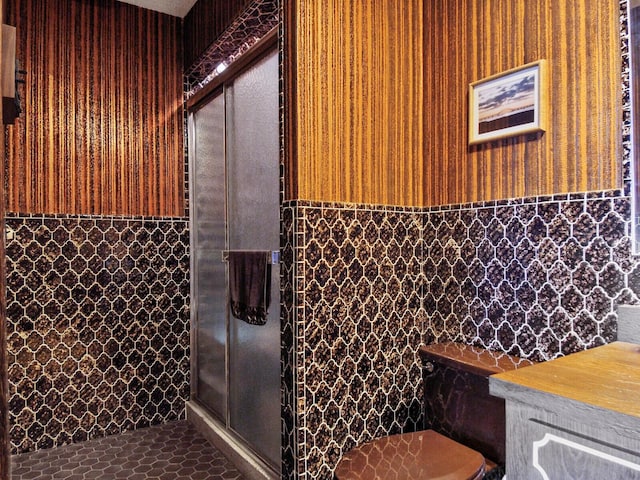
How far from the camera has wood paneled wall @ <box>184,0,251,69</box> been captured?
8.01 feet

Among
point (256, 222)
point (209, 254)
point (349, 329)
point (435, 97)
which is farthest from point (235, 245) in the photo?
point (435, 97)

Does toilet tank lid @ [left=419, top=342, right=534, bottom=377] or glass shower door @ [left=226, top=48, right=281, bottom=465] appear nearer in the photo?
toilet tank lid @ [left=419, top=342, right=534, bottom=377]

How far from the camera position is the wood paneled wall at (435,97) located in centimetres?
157

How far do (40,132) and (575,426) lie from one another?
9.60ft

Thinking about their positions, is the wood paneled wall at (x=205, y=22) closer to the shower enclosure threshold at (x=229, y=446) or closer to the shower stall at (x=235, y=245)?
the shower stall at (x=235, y=245)

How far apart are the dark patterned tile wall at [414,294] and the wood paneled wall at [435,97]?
105 mm

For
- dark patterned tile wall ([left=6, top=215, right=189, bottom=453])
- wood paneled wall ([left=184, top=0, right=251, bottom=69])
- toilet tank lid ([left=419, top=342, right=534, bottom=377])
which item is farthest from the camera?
dark patterned tile wall ([left=6, top=215, right=189, bottom=453])

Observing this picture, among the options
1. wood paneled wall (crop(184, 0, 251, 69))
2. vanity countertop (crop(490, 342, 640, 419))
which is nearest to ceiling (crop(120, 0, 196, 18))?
wood paneled wall (crop(184, 0, 251, 69))

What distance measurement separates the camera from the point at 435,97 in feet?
6.91

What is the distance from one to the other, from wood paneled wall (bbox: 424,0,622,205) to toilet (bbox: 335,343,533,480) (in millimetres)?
667

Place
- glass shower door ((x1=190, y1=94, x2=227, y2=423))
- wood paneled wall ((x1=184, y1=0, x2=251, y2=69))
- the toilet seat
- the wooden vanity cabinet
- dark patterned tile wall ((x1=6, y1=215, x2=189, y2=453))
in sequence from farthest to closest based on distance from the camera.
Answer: glass shower door ((x1=190, y1=94, x2=227, y2=423)), dark patterned tile wall ((x1=6, y1=215, x2=189, y2=453)), wood paneled wall ((x1=184, y1=0, x2=251, y2=69)), the toilet seat, the wooden vanity cabinet

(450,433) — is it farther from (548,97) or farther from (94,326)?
(94,326)

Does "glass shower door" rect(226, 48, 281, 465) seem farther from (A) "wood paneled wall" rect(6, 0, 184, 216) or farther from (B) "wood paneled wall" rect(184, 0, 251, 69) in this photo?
(A) "wood paneled wall" rect(6, 0, 184, 216)

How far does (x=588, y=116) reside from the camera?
1.57 meters
